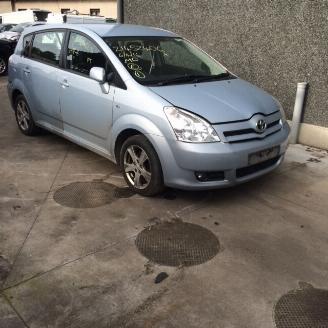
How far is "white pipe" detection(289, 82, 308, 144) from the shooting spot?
19.8 feet

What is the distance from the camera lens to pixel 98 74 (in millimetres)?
4281

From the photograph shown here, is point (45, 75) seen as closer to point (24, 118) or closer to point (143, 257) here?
point (24, 118)

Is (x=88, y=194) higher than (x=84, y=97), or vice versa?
(x=84, y=97)

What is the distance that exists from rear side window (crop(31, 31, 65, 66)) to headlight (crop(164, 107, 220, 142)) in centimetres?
222

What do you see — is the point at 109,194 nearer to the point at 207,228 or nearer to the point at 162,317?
the point at 207,228

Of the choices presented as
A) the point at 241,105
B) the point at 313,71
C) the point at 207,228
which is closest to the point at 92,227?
the point at 207,228

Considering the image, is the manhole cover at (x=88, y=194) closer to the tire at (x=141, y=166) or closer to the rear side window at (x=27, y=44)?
the tire at (x=141, y=166)

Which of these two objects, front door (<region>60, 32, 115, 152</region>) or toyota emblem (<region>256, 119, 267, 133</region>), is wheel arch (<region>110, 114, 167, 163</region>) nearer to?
front door (<region>60, 32, 115, 152</region>)

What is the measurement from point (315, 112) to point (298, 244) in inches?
126

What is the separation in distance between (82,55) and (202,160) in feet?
6.87

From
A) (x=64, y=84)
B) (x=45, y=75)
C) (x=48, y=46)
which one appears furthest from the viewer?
(x=48, y=46)

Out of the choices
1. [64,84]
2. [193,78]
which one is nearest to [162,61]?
[193,78]

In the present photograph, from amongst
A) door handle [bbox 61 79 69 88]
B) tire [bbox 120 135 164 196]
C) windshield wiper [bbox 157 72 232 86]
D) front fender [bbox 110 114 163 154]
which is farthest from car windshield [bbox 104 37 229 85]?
door handle [bbox 61 79 69 88]

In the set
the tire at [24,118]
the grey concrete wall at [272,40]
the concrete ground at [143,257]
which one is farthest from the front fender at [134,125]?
the grey concrete wall at [272,40]
